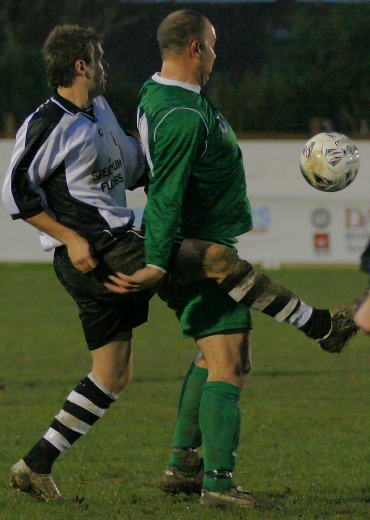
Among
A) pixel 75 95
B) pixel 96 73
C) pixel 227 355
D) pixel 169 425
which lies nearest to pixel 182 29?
pixel 96 73

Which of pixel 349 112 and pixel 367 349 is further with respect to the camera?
pixel 349 112

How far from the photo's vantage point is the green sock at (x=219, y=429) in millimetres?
4789

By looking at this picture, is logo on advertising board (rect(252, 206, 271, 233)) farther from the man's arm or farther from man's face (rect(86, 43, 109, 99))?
the man's arm

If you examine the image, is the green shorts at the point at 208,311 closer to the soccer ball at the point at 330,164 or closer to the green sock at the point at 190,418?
the green sock at the point at 190,418

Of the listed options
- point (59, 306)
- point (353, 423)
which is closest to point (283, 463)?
point (353, 423)

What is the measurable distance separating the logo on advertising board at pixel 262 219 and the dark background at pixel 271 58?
824 centimetres

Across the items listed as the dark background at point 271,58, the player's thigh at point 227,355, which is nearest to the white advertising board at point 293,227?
the dark background at point 271,58

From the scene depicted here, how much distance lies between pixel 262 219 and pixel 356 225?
1.86 meters

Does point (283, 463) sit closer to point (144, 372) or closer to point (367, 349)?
point (144, 372)

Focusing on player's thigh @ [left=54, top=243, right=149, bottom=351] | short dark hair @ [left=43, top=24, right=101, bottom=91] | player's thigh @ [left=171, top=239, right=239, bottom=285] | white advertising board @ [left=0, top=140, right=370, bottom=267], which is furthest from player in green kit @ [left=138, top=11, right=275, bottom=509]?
white advertising board @ [left=0, top=140, right=370, bottom=267]

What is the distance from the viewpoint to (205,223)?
16.1 ft

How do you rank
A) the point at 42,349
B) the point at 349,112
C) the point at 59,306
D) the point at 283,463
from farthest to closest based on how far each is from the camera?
the point at 349,112 → the point at 59,306 → the point at 42,349 → the point at 283,463

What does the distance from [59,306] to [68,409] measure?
1071cm

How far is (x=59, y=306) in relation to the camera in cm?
1563
